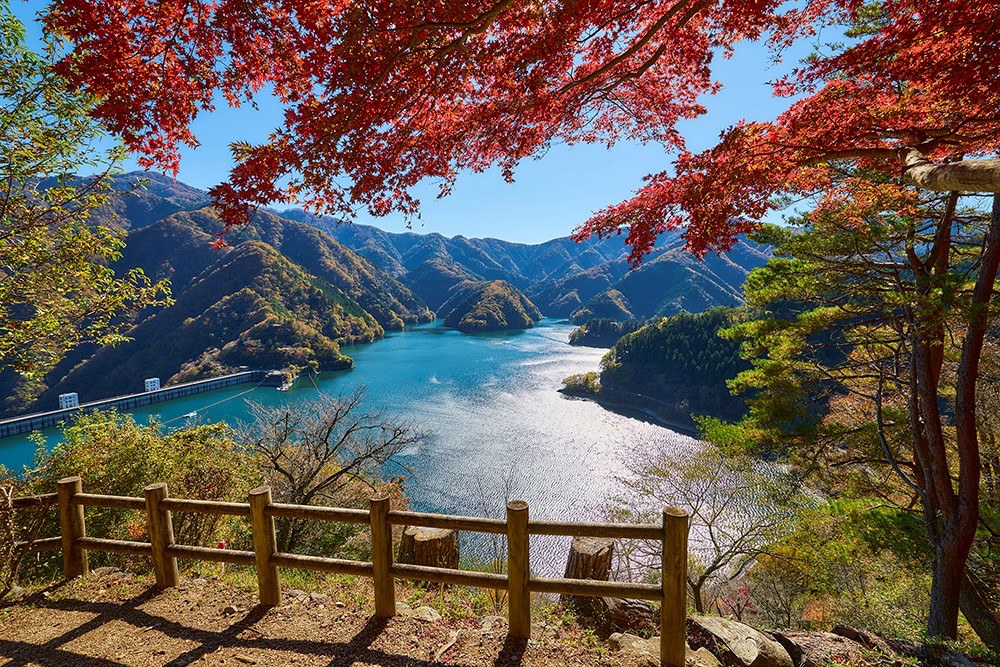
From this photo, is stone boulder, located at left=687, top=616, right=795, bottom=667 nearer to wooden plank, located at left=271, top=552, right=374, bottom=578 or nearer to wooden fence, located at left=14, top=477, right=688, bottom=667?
wooden fence, located at left=14, top=477, right=688, bottom=667

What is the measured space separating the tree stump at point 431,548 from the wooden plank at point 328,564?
165 centimetres

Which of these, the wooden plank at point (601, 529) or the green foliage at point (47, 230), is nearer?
the wooden plank at point (601, 529)

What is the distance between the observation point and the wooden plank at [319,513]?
3074 millimetres

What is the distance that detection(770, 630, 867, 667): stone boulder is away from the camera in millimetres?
3344

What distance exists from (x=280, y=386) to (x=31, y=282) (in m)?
48.3

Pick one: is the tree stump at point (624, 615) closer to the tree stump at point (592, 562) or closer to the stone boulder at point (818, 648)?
the tree stump at point (592, 562)

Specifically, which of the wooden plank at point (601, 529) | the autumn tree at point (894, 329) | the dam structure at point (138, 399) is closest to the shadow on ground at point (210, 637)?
the wooden plank at point (601, 529)

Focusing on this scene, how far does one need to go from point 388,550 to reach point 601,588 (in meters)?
1.52

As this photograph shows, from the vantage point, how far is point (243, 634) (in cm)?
298

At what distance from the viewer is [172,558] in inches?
139

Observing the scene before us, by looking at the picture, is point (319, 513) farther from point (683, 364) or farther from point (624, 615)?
point (683, 364)

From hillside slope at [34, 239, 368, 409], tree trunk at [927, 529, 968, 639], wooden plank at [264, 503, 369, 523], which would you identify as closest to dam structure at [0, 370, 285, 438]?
hillside slope at [34, 239, 368, 409]

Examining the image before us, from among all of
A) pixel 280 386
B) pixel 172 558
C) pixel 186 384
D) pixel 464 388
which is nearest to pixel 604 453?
pixel 464 388

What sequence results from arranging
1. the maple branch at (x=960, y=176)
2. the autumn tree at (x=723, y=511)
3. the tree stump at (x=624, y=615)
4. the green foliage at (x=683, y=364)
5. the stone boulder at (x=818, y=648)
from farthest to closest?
the green foliage at (x=683, y=364) → the autumn tree at (x=723, y=511) → the tree stump at (x=624, y=615) → the stone boulder at (x=818, y=648) → the maple branch at (x=960, y=176)
